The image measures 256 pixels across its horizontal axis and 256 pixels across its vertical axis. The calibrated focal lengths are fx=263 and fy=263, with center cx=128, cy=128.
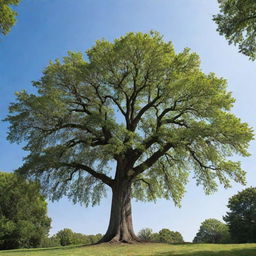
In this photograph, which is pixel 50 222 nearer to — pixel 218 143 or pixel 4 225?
pixel 4 225

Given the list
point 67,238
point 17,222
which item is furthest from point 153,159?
point 67,238

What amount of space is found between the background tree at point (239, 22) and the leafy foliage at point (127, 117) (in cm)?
561

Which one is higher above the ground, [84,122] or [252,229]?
[84,122]

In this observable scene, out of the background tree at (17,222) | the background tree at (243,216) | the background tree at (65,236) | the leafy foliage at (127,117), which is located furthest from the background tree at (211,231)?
the leafy foliage at (127,117)

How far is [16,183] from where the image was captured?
71.3ft

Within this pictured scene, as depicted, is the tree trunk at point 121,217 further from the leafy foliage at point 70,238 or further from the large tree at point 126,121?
the leafy foliage at point 70,238

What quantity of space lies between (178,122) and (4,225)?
115ft

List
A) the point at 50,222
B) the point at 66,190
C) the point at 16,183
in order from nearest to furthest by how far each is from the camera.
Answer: the point at 16,183 < the point at 66,190 < the point at 50,222

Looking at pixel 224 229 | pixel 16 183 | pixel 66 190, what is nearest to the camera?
pixel 16 183

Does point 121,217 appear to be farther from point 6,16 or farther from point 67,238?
point 67,238

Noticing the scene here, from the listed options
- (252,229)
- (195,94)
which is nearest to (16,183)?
(195,94)

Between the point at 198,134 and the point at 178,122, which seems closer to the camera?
the point at 198,134

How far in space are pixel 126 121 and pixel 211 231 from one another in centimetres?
7178

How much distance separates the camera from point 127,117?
78.0 ft
